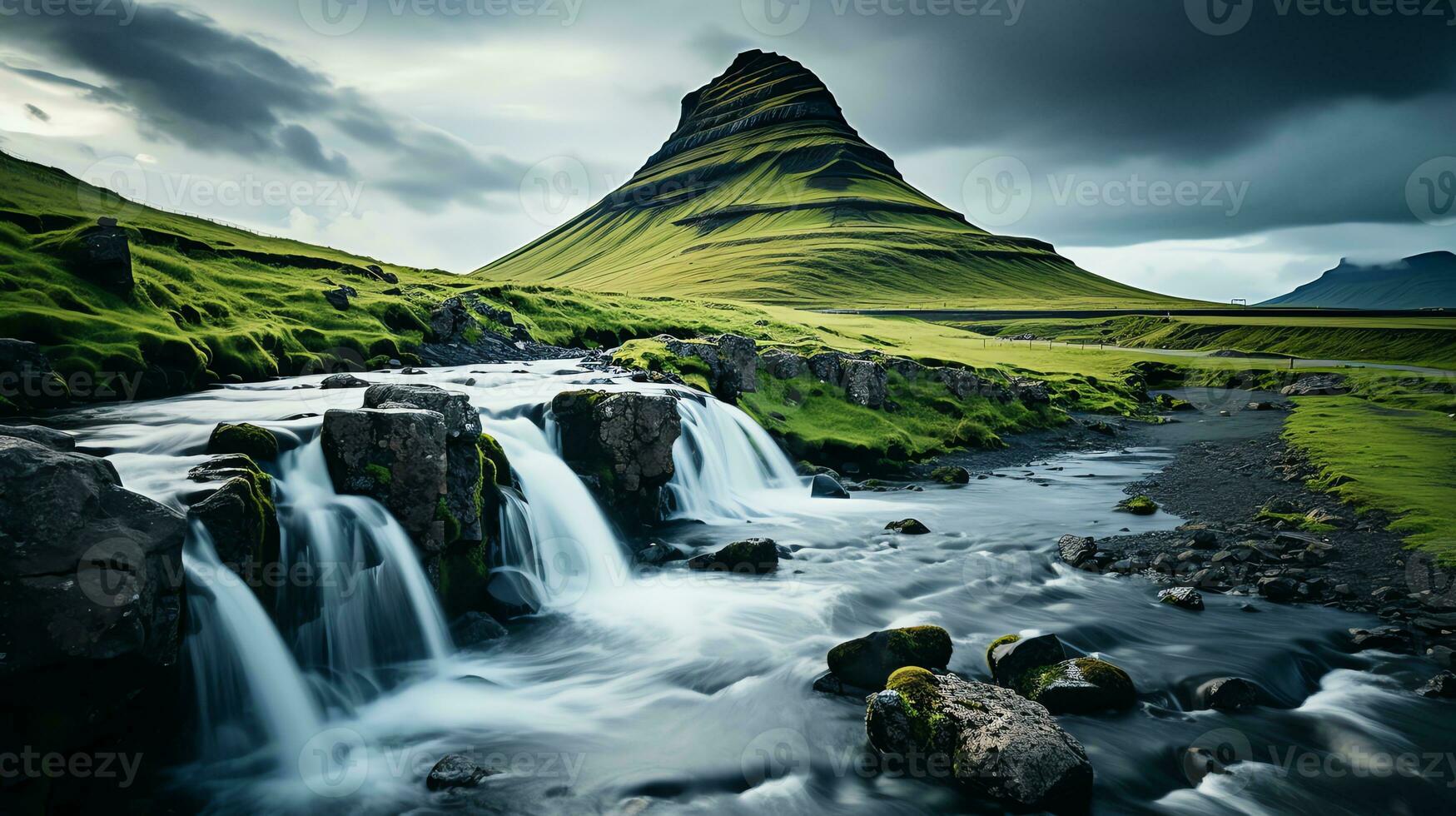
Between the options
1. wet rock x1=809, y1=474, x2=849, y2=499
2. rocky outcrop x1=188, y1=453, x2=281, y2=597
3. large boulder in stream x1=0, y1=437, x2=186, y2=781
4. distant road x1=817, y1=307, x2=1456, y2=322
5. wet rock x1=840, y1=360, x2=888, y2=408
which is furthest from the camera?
distant road x1=817, y1=307, x2=1456, y2=322

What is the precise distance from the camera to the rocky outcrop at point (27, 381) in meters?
18.8

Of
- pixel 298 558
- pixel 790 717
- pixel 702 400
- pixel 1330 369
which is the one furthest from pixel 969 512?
pixel 1330 369

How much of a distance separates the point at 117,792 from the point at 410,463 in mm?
6668

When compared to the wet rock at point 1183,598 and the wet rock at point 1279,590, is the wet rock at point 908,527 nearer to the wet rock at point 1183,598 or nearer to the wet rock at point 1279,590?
the wet rock at point 1183,598

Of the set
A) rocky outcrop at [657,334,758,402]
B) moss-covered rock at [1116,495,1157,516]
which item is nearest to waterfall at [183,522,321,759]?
rocky outcrop at [657,334,758,402]

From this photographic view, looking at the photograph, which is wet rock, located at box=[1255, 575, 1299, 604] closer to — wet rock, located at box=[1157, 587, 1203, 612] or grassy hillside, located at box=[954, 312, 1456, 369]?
wet rock, located at box=[1157, 587, 1203, 612]

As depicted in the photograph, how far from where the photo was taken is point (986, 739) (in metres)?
9.31

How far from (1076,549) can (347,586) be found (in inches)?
713

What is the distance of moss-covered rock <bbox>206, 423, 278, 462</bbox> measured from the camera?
561 inches

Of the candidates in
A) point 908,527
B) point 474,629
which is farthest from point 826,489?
point 474,629

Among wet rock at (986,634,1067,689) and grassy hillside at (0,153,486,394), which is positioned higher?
grassy hillside at (0,153,486,394)

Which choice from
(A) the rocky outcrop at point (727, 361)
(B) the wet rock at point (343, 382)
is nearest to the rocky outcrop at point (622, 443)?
(B) the wet rock at point (343, 382)

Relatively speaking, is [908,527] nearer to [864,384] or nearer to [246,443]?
[864,384]

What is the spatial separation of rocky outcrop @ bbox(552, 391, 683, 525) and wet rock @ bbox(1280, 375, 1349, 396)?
59.6 m
